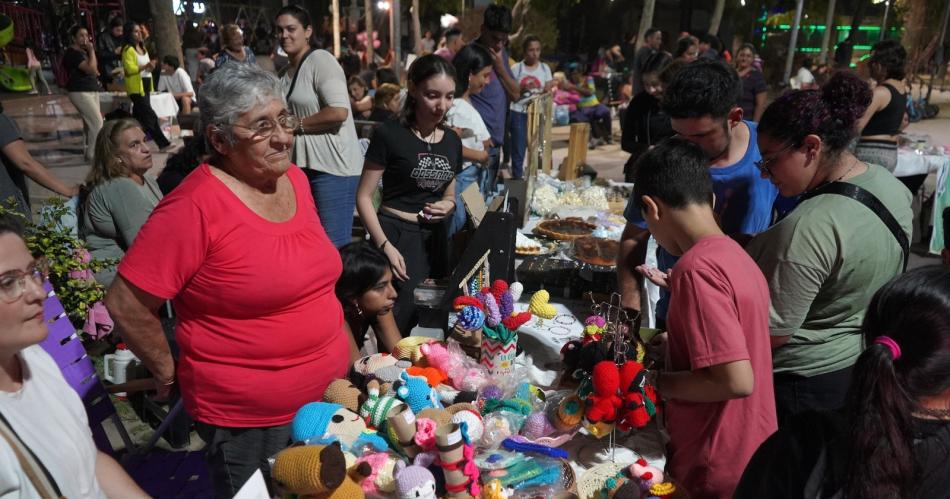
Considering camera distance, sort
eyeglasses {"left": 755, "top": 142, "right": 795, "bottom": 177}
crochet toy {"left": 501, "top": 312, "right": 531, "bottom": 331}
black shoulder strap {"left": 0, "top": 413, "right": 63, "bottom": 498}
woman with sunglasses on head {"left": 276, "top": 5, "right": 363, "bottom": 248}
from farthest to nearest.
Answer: woman with sunglasses on head {"left": 276, "top": 5, "right": 363, "bottom": 248}, crochet toy {"left": 501, "top": 312, "right": 531, "bottom": 331}, eyeglasses {"left": 755, "top": 142, "right": 795, "bottom": 177}, black shoulder strap {"left": 0, "top": 413, "right": 63, "bottom": 498}

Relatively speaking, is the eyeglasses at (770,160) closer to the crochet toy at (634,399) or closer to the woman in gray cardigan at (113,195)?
the crochet toy at (634,399)

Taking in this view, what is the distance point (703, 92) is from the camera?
2.11 metres

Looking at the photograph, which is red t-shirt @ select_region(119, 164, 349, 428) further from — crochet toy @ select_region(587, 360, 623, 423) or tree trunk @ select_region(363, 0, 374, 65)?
tree trunk @ select_region(363, 0, 374, 65)

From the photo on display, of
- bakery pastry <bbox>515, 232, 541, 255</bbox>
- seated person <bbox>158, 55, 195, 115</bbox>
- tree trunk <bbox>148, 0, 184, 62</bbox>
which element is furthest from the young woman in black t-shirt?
tree trunk <bbox>148, 0, 184, 62</bbox>

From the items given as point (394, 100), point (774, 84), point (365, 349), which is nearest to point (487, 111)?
point (394, 100)

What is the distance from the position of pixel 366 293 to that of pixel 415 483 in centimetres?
107

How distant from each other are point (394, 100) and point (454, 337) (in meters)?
4.28

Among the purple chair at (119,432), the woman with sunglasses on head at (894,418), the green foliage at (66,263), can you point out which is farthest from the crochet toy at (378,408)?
the green foliage at (66,263)

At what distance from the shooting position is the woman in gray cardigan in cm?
325

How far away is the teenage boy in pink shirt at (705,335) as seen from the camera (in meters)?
1.36

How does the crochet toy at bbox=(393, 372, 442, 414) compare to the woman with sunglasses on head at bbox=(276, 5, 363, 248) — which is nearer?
the crochet toy at bbox=(393, 372, 442, 414)

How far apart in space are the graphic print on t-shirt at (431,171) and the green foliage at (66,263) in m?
1.63

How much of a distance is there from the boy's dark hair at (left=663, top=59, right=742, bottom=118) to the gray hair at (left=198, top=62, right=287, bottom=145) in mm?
1397

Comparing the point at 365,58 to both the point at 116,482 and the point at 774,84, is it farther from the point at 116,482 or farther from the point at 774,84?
the point at 774,84
